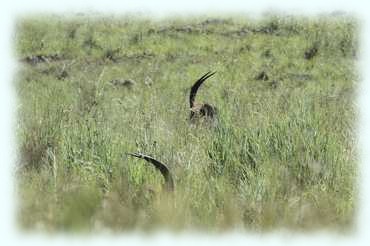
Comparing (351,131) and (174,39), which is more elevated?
(174,39)

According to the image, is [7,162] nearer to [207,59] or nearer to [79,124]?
[79,124]

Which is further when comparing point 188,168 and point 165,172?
point 188,168

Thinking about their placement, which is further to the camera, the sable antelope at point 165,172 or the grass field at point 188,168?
the sable antelope at point 165,172

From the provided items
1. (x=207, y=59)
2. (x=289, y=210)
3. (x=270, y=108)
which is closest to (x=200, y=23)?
(x=207, y=59)

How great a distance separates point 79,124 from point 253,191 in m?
1.99

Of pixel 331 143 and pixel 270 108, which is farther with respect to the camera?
pixel 270 108

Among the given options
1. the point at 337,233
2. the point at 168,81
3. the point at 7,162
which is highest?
the point at 168,81


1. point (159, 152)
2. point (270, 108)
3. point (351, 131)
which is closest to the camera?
point (159, 152)

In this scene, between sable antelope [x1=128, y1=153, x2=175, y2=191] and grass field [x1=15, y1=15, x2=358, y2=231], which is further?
sable antelope [x1=128, y1=153, x2=175, y2=191]

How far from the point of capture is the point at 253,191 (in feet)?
11.9

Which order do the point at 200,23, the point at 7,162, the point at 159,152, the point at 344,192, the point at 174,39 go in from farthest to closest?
the point at 200,23 < the point at 174,39 < the point at 159,152 < the point at 7,162 < the point at 344,192

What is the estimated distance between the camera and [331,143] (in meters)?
4.34

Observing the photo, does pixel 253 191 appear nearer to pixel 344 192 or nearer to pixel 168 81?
pixel 344 192

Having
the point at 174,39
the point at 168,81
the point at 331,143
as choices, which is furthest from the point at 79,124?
the point at 174,39
